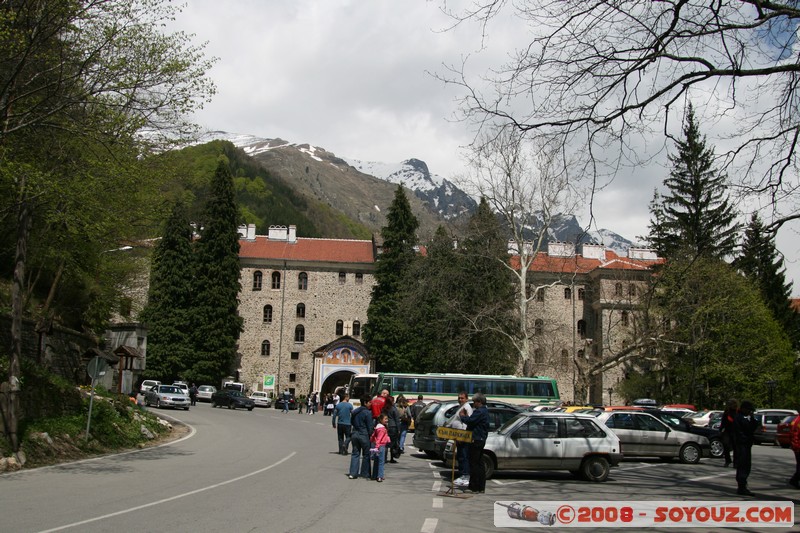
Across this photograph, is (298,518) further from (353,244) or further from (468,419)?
(353,244)

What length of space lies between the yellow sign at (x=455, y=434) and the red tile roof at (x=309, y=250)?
5859 cm

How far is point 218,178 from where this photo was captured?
64875mm

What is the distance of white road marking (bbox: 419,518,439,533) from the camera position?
8.91 m

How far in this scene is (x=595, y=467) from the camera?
1521 centimetres

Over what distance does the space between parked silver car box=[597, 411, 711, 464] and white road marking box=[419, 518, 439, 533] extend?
11747mm

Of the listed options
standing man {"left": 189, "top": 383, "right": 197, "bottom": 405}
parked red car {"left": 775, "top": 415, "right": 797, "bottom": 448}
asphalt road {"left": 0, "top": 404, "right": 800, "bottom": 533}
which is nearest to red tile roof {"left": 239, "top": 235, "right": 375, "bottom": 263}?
standing man {"left": 189, "top": 383, "right": 197, "bottom": 405}

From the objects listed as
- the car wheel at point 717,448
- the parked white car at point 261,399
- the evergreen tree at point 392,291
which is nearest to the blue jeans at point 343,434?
the car wheel at point 717,448

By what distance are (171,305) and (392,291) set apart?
18.9 meters

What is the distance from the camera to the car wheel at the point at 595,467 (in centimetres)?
1516

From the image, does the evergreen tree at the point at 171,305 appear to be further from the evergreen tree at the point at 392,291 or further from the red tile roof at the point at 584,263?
the red tile roof at the point at 584,263

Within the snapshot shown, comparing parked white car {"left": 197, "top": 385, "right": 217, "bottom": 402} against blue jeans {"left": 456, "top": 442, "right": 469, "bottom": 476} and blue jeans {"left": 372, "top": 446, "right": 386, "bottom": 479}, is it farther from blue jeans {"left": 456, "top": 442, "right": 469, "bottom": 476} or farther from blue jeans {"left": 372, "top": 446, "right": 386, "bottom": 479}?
blue jeans {"left": 456, "top": 442, "right": 469, "bottom": 476}

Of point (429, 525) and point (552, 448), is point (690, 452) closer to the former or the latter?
point (552, 448)

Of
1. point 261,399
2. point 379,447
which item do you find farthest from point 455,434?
point 261,399

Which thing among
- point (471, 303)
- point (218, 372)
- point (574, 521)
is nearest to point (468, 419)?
point (574, 521)
